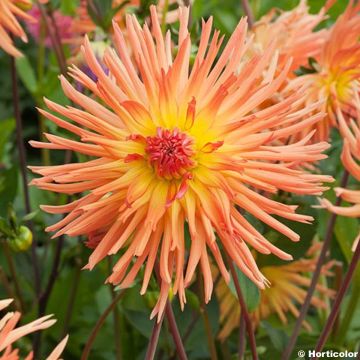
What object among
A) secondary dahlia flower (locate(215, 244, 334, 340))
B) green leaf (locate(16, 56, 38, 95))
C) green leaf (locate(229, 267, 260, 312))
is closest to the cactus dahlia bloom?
green leaf (locate(229, 267, 260, 312))

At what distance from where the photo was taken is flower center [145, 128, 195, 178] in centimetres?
58

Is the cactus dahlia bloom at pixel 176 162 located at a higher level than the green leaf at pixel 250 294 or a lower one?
higher

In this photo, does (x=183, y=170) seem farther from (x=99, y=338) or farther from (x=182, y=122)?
(x=99, y=338)

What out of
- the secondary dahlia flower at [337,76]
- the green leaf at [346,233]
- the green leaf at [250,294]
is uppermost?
the secondary dahlia flower at [337,76]

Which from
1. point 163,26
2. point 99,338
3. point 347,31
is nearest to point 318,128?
point 347,31

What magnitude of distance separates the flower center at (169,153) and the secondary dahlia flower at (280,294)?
460 mm

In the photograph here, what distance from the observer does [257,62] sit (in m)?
0.60

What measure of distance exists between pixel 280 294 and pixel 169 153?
536mm

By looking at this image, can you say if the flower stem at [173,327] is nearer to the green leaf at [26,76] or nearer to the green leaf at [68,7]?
the green leaf at [26,76]

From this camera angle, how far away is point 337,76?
2.70ft

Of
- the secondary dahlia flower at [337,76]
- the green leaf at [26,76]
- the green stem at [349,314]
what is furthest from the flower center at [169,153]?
the green leaf at [26,76]

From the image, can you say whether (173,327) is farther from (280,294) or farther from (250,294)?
(280,294)

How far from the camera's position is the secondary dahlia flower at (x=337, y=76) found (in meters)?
0.80

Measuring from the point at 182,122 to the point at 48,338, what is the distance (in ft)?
2.14
